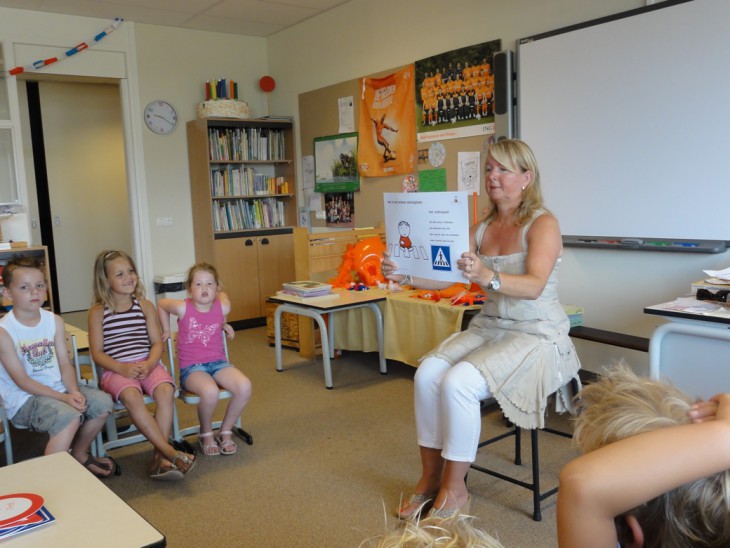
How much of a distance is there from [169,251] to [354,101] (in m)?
2.22

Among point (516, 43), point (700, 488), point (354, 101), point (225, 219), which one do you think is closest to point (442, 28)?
point (516, 43)

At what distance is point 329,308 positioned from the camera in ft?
12.7

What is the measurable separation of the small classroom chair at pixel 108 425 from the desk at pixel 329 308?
1.15m

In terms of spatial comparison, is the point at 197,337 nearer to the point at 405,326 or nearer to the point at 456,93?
the point at 405,326

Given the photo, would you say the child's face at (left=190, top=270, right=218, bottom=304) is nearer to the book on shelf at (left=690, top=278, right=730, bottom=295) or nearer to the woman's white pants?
the woman's white pants

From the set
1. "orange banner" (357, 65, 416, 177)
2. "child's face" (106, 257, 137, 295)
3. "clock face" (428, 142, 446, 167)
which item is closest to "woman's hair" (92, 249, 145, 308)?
"child's face" (106, 257, 137, 295)

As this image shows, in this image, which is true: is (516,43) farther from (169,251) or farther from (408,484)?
(169,251)

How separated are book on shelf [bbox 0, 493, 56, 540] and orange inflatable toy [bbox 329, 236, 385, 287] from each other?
3.11 metres

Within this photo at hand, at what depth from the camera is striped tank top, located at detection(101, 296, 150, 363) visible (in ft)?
9.39

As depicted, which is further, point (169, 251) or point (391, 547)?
point (169, 251)

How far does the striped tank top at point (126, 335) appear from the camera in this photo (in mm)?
2861

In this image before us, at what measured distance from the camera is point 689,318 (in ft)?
7.70

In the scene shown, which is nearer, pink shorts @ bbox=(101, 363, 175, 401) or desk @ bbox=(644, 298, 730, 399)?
desk @ bbox=(644, 298, 730, 399)

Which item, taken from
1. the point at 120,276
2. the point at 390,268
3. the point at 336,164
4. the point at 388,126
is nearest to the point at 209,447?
the point at 120,276
